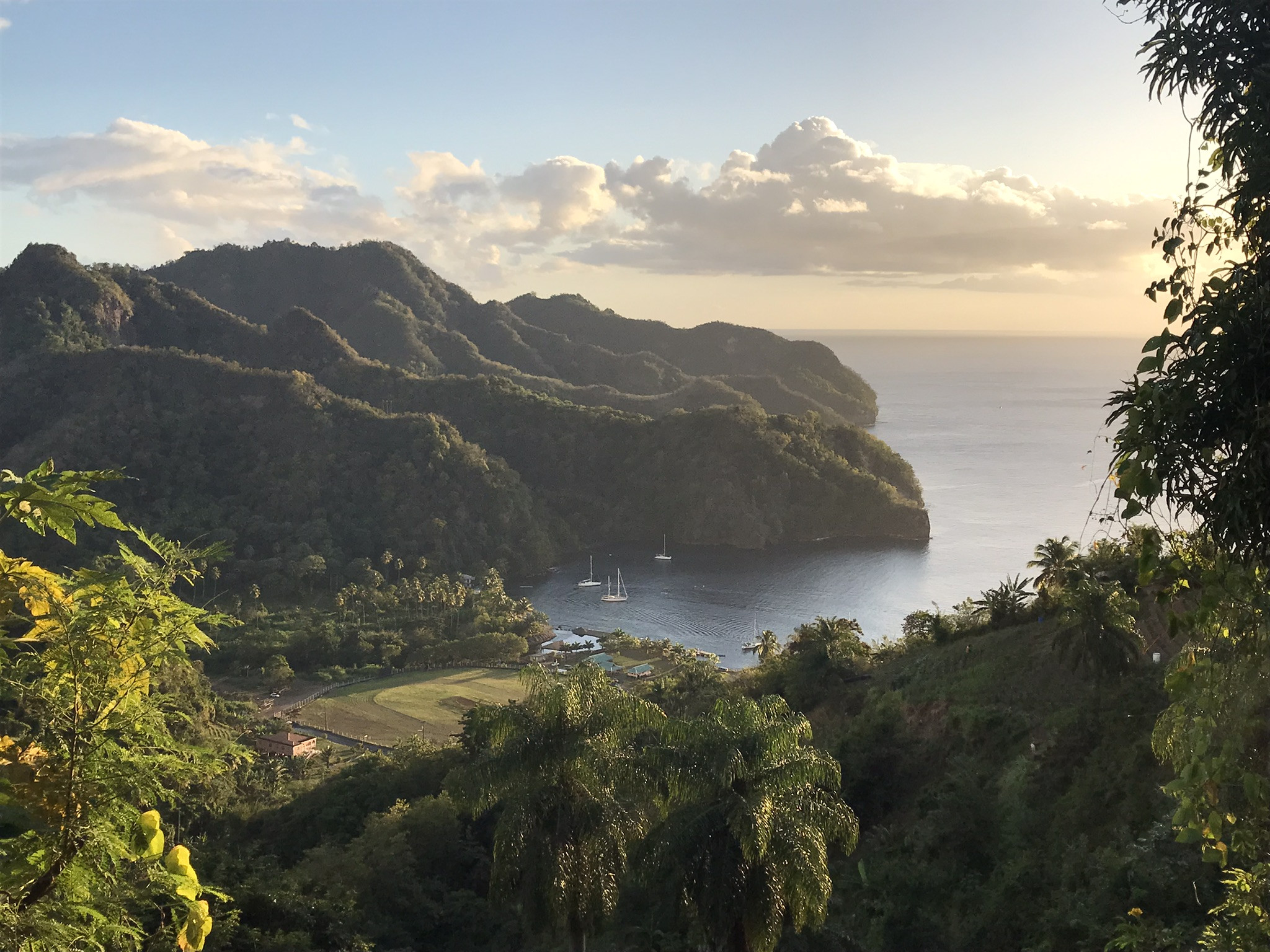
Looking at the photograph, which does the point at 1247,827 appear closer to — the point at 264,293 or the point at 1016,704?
the point at 1016,704

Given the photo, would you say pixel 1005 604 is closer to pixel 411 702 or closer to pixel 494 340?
pixel 411 702

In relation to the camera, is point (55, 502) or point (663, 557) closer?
point (55, 502)

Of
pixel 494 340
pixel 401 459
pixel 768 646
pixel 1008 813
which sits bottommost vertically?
pixel 768 646

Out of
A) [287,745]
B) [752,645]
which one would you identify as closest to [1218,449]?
[287,745]

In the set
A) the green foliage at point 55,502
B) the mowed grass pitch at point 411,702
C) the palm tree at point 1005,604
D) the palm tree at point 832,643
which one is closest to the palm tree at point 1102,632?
the palm tree at point 1005,604

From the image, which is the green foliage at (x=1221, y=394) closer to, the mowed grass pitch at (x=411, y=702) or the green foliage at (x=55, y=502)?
the green foliage at (x=55, y=502)

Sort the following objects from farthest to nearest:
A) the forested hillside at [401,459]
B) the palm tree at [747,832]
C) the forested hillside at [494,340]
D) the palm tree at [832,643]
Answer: the forested hillside at [494,340] → the forested hillside at [401,459] → the palm tree at [832,643] → the palm tree at [747,832]
